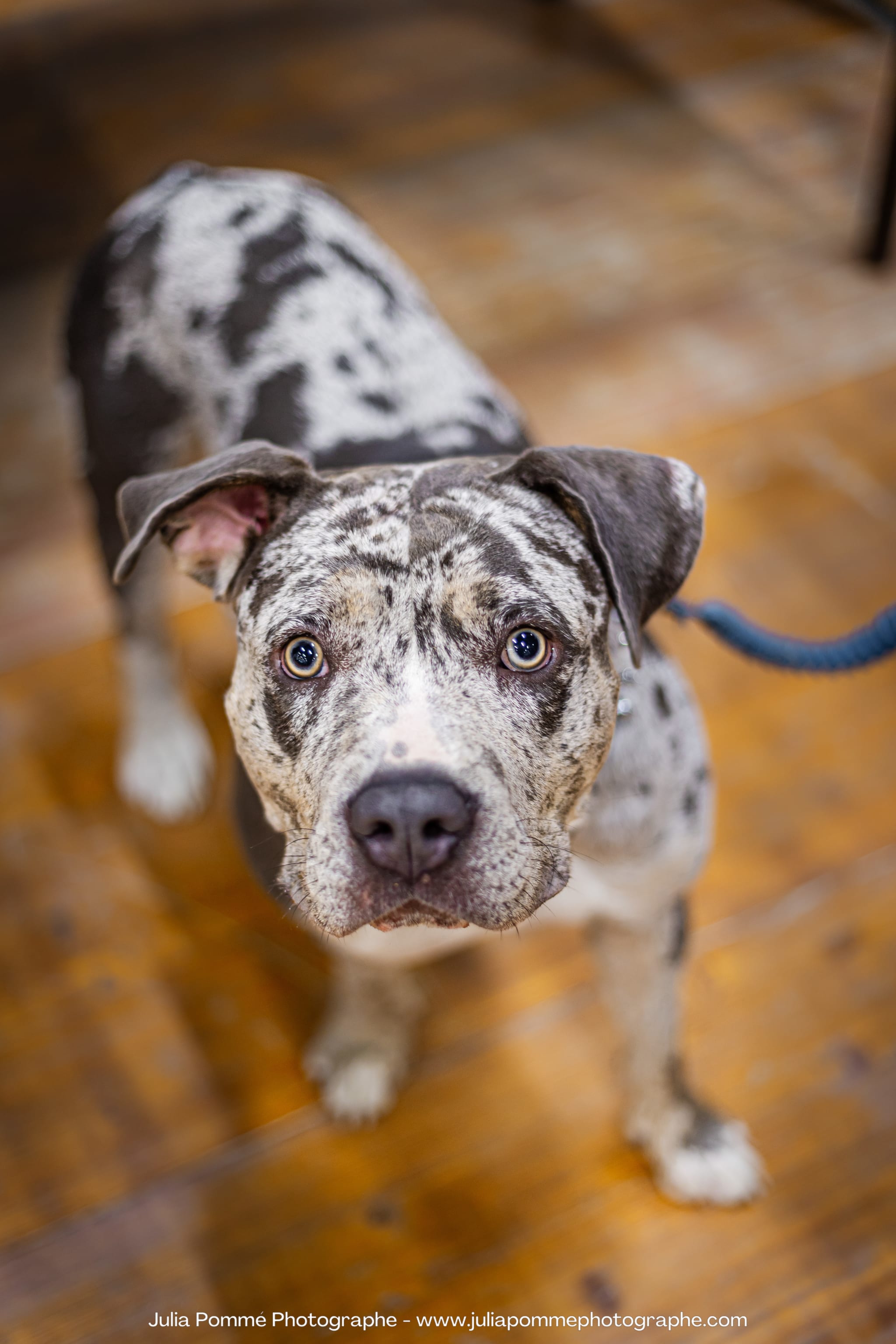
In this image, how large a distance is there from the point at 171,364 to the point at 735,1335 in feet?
6.23

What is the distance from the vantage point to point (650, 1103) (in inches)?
83.0

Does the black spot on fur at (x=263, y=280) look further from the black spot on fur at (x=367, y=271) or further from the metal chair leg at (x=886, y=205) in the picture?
the metal chair leg at (x=886, y=205)

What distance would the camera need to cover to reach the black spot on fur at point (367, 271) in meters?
2.19

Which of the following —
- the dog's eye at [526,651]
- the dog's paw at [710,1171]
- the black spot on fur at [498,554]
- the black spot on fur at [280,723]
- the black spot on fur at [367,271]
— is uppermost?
the black spot on fur at [498,554]

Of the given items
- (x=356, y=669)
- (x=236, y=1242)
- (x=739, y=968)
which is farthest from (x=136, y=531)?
(x=739, y=968)

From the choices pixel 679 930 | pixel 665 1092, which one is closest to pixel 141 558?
pixel 679 930

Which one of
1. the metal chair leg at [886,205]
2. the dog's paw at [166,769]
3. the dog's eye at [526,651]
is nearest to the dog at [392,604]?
the dog's eye at [526,651]

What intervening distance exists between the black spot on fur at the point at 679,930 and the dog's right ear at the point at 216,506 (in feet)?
2.74

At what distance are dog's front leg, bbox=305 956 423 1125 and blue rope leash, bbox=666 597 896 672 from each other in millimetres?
828

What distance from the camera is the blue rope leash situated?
1869 mm

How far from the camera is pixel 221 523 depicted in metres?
1.71

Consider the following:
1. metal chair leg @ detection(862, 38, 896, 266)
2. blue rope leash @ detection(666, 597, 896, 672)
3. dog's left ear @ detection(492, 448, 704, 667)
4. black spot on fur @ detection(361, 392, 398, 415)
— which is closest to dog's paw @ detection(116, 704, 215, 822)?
black spot on fur @ detection(361, 392, 398, 415)

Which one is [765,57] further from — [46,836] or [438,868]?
[438,868]

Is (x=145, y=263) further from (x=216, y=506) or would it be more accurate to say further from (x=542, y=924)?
(x=542, y=924)
